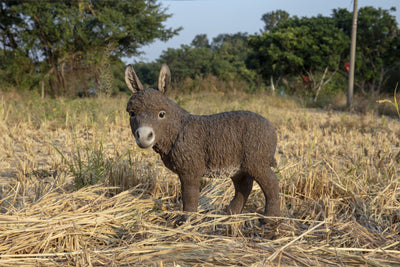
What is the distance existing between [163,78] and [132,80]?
0.70 ft

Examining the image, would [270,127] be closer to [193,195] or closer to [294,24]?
[193,195]

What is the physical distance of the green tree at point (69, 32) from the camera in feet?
54.1

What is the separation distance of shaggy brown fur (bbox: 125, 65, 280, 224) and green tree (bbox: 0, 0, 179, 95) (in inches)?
610

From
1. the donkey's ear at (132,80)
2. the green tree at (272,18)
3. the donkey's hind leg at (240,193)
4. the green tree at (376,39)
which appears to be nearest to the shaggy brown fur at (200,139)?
the donkey's ear at (132,80)

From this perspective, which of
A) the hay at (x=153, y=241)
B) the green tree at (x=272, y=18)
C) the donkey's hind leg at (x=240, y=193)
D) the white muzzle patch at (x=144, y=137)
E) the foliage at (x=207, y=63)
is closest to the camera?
the hay at (x=153, y=241)

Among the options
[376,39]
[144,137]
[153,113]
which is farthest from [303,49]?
[144,137]

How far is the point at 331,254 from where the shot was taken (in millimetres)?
1659

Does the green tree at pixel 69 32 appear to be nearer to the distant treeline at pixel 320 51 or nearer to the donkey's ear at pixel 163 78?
the distant treeline at pixel 320 51

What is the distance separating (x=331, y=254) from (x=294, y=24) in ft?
61.4

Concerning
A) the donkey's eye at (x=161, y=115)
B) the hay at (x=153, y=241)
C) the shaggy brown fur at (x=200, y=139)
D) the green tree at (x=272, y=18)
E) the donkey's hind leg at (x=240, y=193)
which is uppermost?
the green tree at (x=272, y=18)

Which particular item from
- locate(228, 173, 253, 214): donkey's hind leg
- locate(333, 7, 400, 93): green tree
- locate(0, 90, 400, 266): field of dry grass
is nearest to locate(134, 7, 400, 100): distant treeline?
locate(333, 7, 400, 93): green tree

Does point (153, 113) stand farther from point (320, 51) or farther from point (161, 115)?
point (320, 51)

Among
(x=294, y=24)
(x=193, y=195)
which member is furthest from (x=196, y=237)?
(x=294, y=24)

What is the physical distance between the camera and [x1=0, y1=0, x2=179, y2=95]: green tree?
54.1 ft
